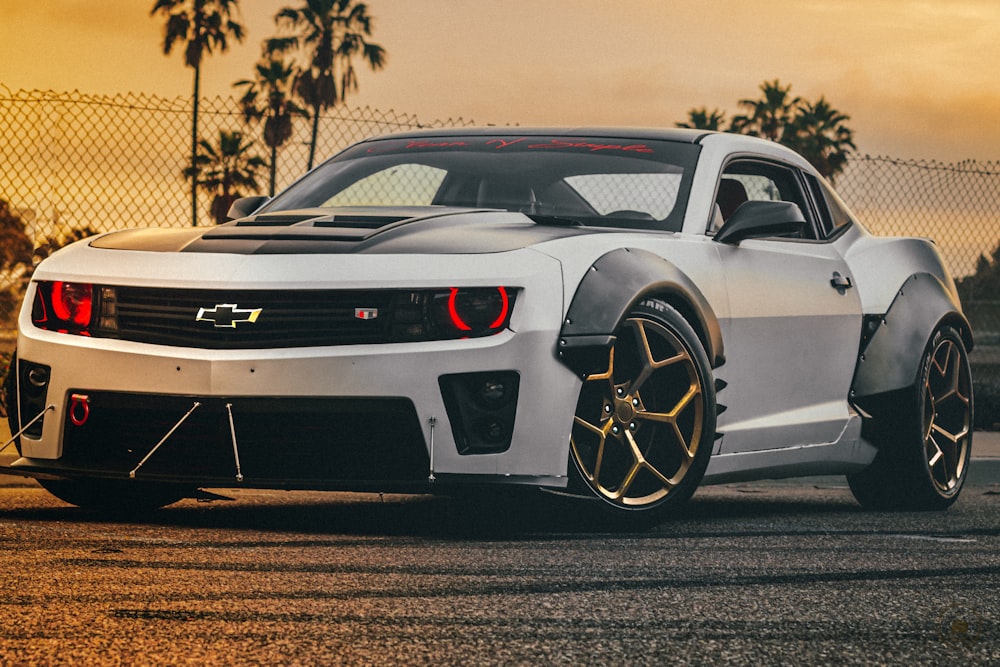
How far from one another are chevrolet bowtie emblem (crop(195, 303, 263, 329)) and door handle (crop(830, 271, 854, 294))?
2.80 metres

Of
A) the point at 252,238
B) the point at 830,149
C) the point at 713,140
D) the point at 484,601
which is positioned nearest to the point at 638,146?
the point at 713,140

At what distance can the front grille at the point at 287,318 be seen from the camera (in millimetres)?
5141

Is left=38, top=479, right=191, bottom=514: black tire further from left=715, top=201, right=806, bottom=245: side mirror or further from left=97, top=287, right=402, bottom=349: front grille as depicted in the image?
left=715, top=201, right=806, bottom=245: side mirror

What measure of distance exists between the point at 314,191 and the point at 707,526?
2133 millimetres

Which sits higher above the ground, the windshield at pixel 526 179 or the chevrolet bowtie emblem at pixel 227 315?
the windshield at pixel 526 179

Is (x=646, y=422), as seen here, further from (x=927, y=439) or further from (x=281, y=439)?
(x=927, y=439)

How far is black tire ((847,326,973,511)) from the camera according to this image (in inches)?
283

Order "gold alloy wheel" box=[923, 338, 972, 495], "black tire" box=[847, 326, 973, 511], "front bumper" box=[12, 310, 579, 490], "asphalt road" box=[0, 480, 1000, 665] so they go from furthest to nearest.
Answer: "gold alloy wheel" box=[923, 338, 972, 495] → "black tire" box=[847, 326, 973, 511] → "front bumper" box=[12, 310, 579, 490] → "asphalt road" box=[0, 480, 1000, 665]

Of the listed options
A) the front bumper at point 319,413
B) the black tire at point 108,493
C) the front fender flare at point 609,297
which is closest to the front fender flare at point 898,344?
the front fender flare at point 609,297

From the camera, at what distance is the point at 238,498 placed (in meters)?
7.02

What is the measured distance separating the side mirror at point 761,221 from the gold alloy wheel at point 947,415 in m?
1.63

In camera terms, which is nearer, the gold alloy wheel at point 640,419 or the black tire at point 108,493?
the gold alloy wheel at point 640,419

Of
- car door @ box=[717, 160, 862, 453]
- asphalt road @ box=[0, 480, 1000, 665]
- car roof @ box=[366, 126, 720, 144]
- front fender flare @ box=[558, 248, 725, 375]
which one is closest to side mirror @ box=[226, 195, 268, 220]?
car roof @ box=[366, 126, 720, 144]

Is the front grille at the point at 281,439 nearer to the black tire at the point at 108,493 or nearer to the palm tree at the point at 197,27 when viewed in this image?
the black tire at the point at 108,493
